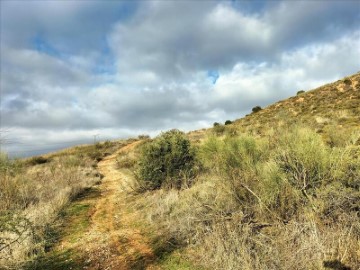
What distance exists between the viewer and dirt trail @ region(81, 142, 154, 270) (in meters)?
6.89

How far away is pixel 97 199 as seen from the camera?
13742 millimetres

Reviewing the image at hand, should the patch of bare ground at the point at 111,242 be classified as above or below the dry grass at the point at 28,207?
below

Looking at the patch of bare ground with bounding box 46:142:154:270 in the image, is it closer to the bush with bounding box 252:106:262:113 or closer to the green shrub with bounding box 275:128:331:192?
the green shrub with bounding box 275:128:331:192

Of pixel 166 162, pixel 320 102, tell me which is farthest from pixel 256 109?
pixel 166 162

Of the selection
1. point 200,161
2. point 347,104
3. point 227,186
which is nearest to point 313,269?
point 227,186

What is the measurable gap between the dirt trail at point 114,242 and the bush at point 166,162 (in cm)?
146

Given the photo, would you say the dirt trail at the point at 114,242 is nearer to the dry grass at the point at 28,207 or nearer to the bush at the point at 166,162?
the dry grass at the point at 28,207

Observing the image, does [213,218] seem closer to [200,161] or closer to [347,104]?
[200,161]

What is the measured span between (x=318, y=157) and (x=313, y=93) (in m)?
38.8

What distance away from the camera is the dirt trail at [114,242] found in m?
6.89

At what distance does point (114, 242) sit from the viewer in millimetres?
8062

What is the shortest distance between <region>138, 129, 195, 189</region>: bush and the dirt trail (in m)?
1.46

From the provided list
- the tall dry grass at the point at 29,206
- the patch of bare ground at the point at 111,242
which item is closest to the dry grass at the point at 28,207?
the tall dry grass at the point at 29,206

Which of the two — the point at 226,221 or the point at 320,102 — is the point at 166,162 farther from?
the point at 320,102
